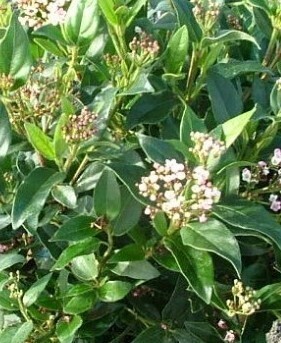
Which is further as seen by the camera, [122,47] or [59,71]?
Result: [122,47]

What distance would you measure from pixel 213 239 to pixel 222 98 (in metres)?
0.31

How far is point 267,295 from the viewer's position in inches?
48.5

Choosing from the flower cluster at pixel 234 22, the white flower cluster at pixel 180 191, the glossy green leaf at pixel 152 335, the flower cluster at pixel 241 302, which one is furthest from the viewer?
the flower cluster at pixel 234 22

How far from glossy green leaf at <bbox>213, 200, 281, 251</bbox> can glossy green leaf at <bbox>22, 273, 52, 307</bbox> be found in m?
0.29

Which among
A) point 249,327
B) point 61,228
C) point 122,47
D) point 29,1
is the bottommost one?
point 249,327

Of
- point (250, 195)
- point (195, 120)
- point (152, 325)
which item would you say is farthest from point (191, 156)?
point (152, 325)

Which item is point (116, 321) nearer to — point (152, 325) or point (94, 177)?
point (152, 325)

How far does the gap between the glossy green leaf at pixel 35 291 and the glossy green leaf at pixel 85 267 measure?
1.7 inches

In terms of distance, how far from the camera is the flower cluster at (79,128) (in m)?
1.11

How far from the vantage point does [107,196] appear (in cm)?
116

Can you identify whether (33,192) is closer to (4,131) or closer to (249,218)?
Result: (4,131)

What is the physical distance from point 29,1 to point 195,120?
364 millimetres

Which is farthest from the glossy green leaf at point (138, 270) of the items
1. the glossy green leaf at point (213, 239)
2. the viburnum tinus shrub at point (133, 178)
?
the glossy green leaf at point (213, 239)

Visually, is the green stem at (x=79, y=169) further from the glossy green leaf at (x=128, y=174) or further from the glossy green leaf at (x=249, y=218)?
the glossy green leaf at (x=249, y=218)
